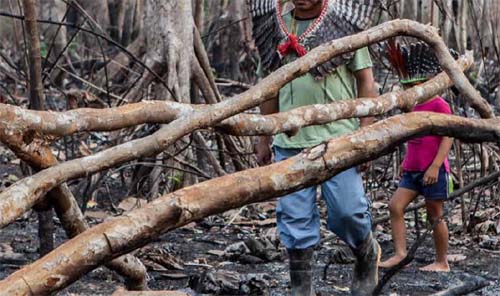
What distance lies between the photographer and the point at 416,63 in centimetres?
643

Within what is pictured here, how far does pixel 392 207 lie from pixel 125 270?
90.8 inches

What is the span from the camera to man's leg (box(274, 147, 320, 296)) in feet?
17.6

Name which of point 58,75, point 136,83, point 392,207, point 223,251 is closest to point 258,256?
point 223,251

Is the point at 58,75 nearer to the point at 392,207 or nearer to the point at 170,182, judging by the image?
the point at 170,182

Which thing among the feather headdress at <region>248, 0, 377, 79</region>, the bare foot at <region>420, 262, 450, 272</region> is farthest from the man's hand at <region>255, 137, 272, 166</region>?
the bare foot at <region>420, 262, 450, 272</region>

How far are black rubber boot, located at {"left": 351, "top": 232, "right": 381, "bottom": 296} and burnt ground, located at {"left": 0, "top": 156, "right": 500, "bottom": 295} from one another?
36 centimetres

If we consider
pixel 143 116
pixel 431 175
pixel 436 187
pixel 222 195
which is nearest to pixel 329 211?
pixel 431 175

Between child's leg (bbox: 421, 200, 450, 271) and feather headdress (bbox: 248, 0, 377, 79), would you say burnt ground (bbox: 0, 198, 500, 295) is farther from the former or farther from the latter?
feather headdress (bbox: 248, 0, 377, 79)

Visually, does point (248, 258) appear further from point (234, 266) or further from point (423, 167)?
point (423, 167)

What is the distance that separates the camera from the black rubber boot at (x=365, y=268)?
5555mm

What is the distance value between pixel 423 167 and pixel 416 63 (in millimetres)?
621

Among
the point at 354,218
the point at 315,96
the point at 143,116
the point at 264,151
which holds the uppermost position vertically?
the point at 143,116

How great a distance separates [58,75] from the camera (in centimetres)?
1433

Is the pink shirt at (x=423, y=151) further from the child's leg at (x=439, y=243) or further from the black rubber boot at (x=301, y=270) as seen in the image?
the black rubber boot at (x=301, y=270)
